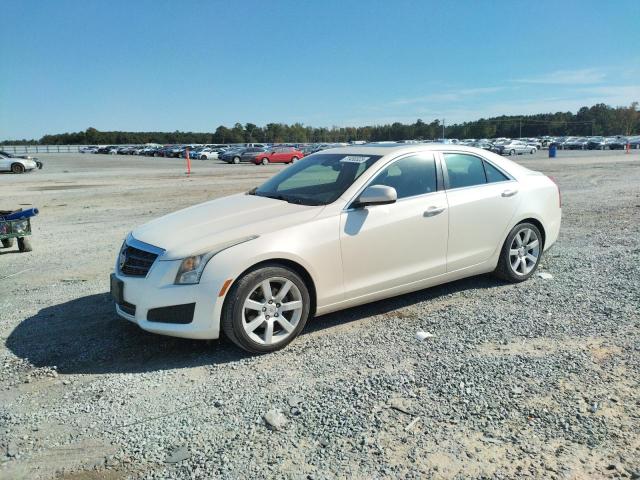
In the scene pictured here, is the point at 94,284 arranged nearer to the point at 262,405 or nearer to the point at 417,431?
the point at 262,405

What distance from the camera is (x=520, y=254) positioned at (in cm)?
586

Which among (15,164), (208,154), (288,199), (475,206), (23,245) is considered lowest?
(23,245)

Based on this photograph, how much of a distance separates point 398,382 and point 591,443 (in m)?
1.23

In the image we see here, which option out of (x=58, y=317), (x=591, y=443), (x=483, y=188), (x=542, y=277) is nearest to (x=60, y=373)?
(x=58, y=317)

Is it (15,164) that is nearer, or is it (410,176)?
(410,176)

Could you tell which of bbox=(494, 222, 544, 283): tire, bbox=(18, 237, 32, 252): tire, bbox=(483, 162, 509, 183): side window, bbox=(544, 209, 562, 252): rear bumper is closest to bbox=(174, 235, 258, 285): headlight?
bbox=(483, 162, 509, 183): side window

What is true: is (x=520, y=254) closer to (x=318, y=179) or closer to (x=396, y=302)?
(x=396, y=302)

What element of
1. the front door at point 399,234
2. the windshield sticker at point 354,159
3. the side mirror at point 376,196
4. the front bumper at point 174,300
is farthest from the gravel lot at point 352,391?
the windshield sticker at point 354,159

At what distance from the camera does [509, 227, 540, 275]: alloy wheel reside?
582 cm

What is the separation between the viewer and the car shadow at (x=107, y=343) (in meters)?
4.09

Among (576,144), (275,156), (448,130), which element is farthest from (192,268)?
(448,130)

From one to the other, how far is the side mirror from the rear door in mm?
897

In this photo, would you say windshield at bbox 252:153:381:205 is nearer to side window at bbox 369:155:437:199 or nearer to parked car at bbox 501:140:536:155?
side window at bbox 369:155:437:199

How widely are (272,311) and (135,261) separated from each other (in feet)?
3.98
